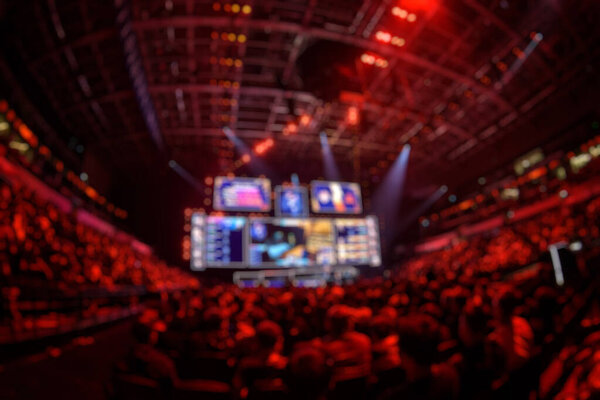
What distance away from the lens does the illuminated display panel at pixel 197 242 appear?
17609 millimetres

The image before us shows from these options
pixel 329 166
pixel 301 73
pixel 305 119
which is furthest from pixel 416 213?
pixel 301 73

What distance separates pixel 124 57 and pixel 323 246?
12.6 metres

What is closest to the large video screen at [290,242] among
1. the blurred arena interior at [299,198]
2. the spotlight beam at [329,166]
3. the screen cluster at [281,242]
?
the screen cluster at [281,242]

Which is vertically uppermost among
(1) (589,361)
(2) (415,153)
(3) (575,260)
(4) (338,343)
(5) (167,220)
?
(2) (415,153)

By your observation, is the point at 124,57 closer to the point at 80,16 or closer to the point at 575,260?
the point at 80,16

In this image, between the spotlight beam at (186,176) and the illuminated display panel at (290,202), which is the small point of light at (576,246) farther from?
the spotlight beam at (186,176)

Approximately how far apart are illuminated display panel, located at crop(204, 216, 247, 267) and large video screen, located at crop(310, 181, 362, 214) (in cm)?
434

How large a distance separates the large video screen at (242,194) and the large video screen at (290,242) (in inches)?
33.7

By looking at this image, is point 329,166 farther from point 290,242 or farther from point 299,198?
point 290,242

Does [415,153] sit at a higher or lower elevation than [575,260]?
higher

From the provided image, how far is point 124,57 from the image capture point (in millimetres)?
11648

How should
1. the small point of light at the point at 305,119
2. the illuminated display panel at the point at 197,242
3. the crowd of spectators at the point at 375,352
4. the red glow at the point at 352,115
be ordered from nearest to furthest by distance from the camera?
the crowd of spectators at the point at 375,352 < the red glow at the point at 352,115 < the small point of light at the point at 305,119 < the illuminated display panel at the point at 197,242

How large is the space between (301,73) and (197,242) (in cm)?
1029

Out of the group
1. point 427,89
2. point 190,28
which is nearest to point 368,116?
point 427,89
